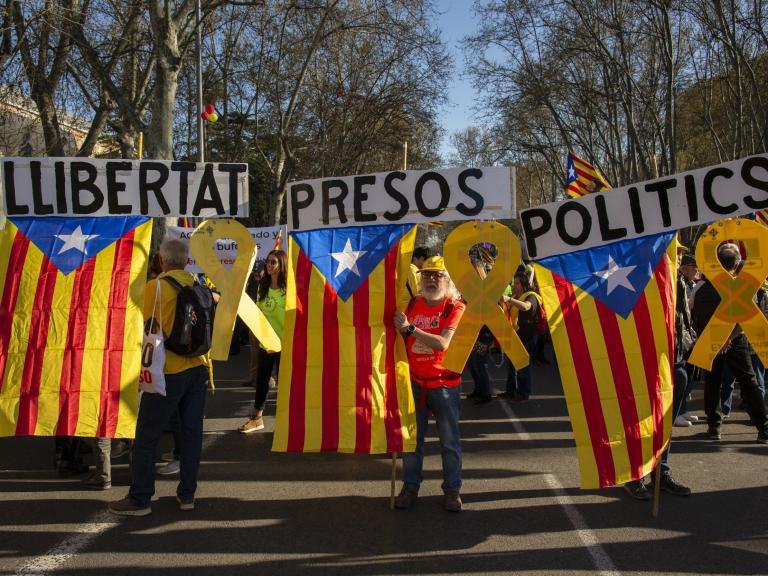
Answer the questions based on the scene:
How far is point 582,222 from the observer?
16.0 feet

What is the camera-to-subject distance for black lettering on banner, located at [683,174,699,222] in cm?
473

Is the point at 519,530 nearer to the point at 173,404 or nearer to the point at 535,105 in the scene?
the point at 173,404

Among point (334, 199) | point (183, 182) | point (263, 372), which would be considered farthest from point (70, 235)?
point (263, 372)

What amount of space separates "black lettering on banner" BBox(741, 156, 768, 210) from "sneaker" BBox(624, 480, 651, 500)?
2.11 meters

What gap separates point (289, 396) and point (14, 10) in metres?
12.1

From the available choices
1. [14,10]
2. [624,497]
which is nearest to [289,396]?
[624,497]

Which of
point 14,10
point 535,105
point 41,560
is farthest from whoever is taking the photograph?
point 535,105

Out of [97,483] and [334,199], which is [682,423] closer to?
[334,199]

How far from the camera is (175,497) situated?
521 cm

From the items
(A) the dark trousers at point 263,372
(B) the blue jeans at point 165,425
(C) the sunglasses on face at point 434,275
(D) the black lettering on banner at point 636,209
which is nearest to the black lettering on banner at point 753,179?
(D) the black lettering on banner at point 636,209

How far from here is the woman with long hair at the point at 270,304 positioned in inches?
292

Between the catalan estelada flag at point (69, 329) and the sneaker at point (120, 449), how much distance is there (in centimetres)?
125

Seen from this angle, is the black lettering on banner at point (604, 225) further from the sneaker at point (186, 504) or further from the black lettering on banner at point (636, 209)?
the sneaker at point (186, 504)

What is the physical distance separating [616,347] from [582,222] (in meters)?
0.88
